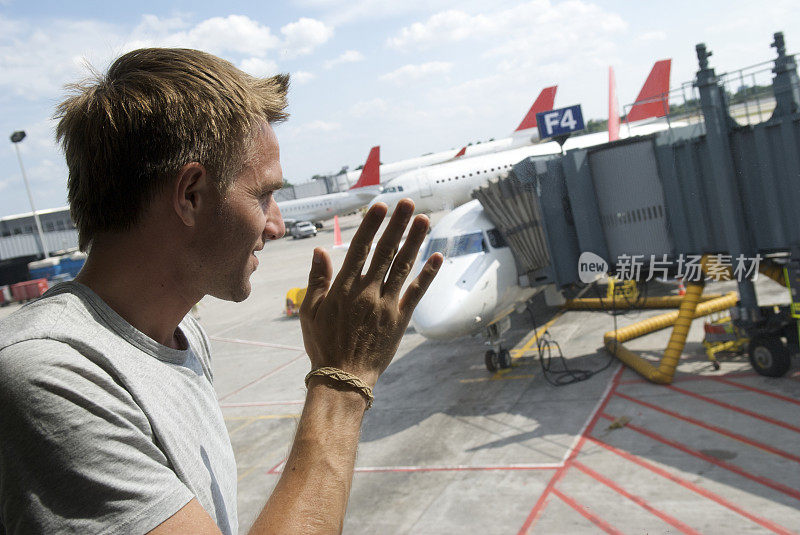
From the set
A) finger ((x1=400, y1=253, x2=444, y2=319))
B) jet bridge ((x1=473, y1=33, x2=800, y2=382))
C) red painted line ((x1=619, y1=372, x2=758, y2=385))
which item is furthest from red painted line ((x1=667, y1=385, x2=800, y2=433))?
finger ((x1=400, y1=253, x2=444, y2=319))

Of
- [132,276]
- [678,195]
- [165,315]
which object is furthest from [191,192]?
[678,195]

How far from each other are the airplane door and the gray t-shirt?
36.1 meters

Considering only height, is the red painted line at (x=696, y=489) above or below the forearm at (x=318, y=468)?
below

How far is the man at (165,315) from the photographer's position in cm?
137

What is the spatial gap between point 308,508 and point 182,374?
2.53 feet

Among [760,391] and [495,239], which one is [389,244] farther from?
[495,239]

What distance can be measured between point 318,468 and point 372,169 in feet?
172

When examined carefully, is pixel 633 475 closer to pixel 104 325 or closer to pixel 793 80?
pixel 793 80

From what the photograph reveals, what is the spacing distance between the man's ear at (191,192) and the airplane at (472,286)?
1023 cm

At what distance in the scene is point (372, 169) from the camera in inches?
2098

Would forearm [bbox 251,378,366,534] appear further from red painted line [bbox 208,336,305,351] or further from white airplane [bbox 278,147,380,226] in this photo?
white airplane [bbox 278,147,380,226]

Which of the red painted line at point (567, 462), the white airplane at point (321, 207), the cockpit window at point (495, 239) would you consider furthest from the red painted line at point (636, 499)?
the white airplane at point (321, 207)

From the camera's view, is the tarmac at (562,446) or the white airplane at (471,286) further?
the white airplane at (471,286)

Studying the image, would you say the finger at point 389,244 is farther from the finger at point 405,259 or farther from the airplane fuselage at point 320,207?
the airplane fuselage at point 320,207
